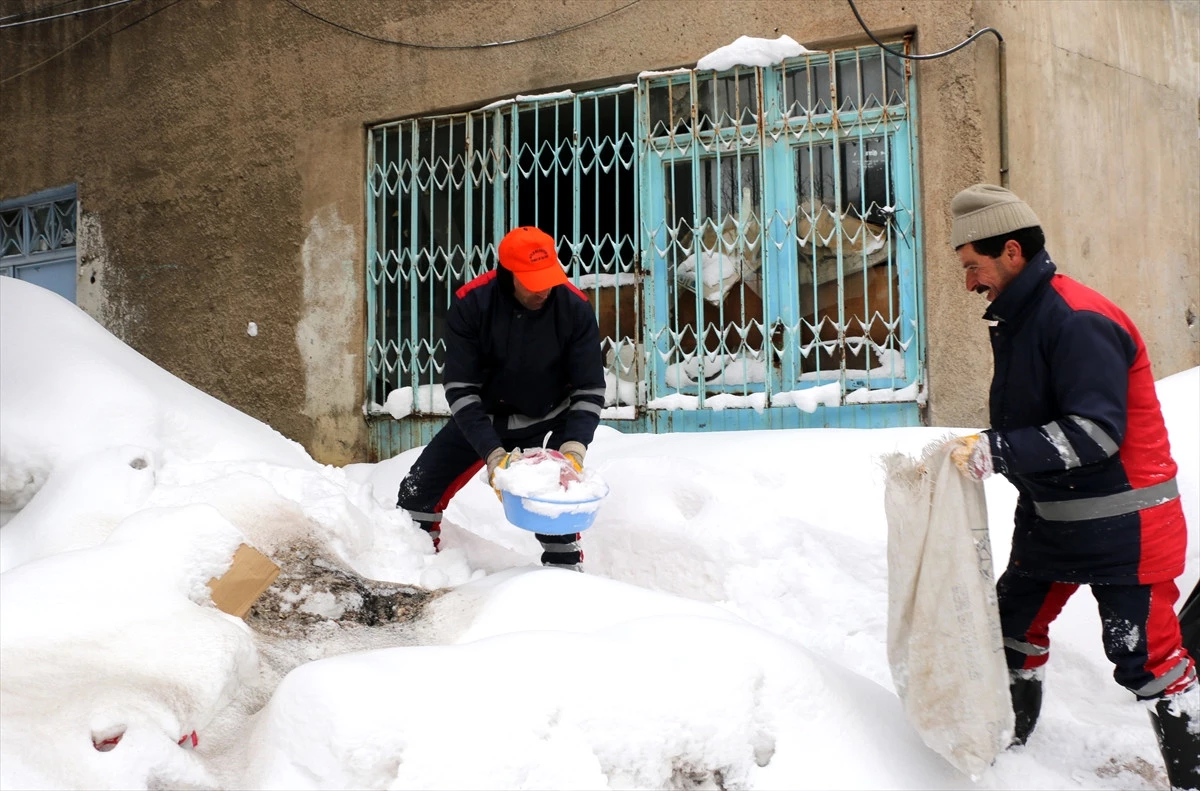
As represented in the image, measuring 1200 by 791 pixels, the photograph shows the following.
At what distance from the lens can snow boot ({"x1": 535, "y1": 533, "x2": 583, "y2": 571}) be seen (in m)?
3.62

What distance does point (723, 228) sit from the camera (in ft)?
17.0

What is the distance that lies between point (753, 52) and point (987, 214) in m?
2.93

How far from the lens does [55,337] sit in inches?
166

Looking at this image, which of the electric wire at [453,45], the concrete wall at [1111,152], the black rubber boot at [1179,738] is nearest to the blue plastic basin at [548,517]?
the black rubber boot at [1179,738]

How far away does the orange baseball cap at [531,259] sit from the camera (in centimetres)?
339

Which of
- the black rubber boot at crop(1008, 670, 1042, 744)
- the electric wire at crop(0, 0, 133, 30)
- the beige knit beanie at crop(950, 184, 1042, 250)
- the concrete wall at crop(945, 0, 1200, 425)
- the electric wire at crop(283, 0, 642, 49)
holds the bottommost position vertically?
the black rubber boot at crop(1008, 670, 1042, 744)

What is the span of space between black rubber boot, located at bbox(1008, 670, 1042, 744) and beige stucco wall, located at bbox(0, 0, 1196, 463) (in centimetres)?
214

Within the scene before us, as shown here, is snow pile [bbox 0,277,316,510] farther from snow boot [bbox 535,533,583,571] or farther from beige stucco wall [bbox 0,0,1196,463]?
beige stucco wall [bbox 0,0,1196,463]

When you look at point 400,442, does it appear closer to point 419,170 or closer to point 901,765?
point 419,170

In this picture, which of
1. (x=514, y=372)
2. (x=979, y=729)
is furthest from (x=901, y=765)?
(x=514, y=372)

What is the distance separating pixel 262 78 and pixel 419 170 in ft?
4.83

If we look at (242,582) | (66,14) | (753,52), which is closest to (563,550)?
(242,582)

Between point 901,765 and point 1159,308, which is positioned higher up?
point 1159,308

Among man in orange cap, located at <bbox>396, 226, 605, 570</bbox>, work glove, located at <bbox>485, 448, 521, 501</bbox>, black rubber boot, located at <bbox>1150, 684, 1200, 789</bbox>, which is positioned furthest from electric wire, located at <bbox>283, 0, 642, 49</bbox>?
black rubber boot, located at <bbox>1150, 684, 1200, 789</bbox>
